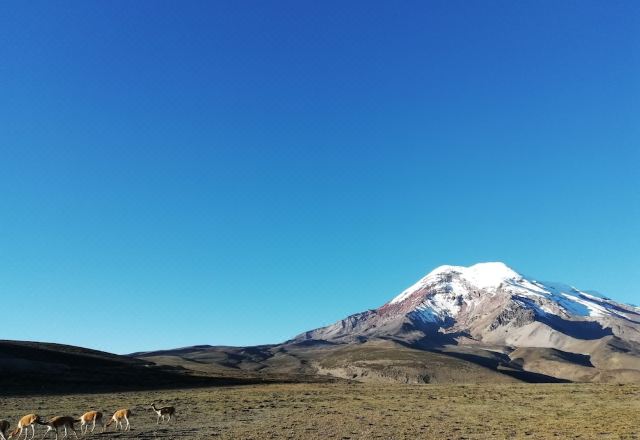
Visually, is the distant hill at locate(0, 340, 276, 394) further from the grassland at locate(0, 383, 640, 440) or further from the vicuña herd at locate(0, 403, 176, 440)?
the vicuña herd at locate(0, 403, 176, 440)

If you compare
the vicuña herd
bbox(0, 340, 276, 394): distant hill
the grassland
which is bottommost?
the grassland

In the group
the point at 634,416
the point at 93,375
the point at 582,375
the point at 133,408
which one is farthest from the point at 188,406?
the point at 582,375

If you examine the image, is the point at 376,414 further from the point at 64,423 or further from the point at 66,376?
the point at 66,376

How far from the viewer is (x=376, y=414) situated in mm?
43188

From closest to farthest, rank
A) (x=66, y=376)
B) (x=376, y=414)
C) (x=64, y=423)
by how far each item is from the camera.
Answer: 1. (x=64, y=423)
2. (x=376, y=414)
3. (x=66, y=376)

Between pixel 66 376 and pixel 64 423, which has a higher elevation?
pixel 66 376

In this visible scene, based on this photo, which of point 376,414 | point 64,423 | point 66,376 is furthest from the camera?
point 66,376

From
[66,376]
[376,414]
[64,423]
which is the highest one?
[66,376]

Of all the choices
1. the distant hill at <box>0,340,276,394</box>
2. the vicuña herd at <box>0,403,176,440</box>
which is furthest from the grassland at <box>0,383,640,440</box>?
the distant hill at <box>0,340,276,394</box>

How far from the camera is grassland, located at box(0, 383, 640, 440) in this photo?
33.0 meters

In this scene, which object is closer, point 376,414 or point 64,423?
point 64,423

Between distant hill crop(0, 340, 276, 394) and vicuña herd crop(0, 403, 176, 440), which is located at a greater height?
distant hill crop(0, 340, 276, 394)

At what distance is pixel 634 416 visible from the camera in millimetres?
41625

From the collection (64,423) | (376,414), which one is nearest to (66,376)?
(376,414)
